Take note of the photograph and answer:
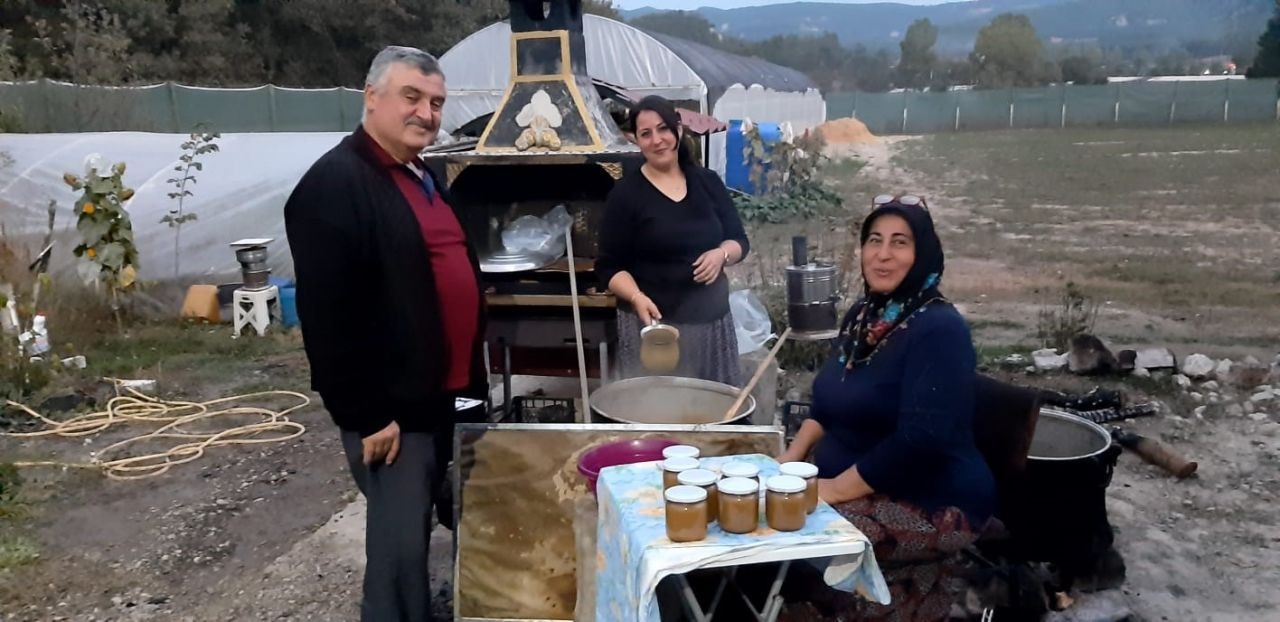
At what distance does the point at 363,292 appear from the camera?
2.56 m

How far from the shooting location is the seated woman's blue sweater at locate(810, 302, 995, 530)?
2412mm

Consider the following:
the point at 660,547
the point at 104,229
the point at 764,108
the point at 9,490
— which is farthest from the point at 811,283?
the point at 764,108

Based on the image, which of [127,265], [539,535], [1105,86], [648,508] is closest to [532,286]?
[539,535]

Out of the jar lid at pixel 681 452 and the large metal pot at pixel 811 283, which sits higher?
the jar lid at pixel 681 452

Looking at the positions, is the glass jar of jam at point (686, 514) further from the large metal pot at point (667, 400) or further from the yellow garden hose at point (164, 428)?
A: the yellow garden hose at point (164, 428)

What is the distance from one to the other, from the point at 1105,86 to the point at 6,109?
3693 centimetres

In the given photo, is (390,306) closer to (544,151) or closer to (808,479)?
(808,479)

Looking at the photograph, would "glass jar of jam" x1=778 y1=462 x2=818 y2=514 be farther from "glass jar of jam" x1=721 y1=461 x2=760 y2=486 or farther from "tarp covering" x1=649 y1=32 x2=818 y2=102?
"tarp covering" x1=649 y1=32 x2=818 y2=102

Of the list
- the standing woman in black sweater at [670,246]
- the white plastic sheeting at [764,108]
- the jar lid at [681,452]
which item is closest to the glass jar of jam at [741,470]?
the jar lid at [681,452]

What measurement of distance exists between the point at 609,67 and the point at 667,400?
13.0 meters

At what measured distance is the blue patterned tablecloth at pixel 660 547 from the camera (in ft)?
6.57

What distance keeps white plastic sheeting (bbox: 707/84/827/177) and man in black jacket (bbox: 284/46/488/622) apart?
9.99 metres

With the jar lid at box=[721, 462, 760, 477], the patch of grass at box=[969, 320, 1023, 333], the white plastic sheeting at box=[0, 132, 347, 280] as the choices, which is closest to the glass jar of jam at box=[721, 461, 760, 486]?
the jar lid at box=[721, 462, 760, 477]

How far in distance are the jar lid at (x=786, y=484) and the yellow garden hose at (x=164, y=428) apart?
4.24m
